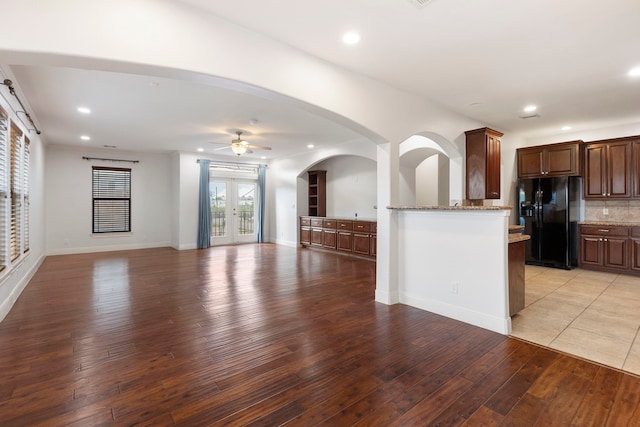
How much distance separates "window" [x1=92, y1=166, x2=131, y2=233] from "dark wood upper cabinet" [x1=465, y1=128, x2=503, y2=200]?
8.36 meters

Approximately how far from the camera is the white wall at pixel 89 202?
7.61m

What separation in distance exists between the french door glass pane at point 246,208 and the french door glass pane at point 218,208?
0.48 metres

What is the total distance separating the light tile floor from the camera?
8.64 ft

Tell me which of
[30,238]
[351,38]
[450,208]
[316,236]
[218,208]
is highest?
[351,38]

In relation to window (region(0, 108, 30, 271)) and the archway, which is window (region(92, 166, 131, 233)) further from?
the archway

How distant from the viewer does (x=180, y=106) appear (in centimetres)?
462

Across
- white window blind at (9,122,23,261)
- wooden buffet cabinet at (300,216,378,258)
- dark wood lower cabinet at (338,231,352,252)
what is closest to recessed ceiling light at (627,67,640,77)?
wooden buffet cabinet at (300,216,378,258)

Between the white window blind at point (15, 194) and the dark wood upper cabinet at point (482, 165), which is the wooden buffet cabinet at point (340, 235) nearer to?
the dark wood upper cabinet at point (482, 165)

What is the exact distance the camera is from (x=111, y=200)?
830 centimetres

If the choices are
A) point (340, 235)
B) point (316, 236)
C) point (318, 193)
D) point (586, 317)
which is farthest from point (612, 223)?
point (318, 193)

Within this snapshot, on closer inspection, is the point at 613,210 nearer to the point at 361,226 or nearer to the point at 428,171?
the point at 428,171

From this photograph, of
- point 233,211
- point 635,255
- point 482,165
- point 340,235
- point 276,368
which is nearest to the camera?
point 276,368

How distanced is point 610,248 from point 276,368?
634 centimetres

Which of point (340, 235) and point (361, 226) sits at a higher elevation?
point (361, 226)
